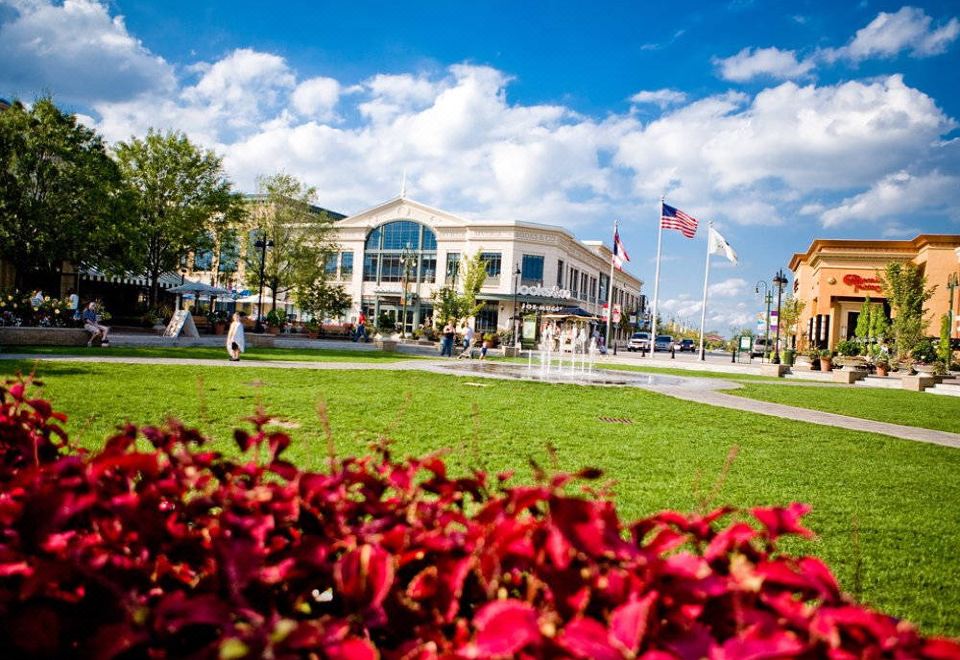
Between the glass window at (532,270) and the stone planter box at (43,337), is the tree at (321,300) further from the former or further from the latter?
the stone planter box at (43,337)

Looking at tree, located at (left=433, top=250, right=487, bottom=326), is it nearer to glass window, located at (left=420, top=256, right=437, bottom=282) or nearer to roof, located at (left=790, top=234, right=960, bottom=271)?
glass window, located at (left=420, top=256, right=437, bottom=282)

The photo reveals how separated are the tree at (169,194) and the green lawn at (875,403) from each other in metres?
29.6

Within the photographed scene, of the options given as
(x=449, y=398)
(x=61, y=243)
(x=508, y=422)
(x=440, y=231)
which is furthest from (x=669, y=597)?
(x=440, y=231)

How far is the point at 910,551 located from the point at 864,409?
1184 cm

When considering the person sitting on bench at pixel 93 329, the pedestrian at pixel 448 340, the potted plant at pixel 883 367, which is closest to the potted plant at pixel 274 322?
the pedestrian at pixel 448 340

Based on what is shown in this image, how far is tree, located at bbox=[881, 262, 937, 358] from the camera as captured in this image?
30.5 meters

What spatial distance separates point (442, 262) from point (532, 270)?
32.1 ft

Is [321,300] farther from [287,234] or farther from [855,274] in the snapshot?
[855,274]

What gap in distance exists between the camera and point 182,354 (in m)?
18.4

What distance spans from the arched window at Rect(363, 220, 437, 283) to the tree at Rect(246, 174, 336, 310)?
1805 cm

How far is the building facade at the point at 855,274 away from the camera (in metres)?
48.2

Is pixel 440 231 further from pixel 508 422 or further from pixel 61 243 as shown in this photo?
pixel 508 422

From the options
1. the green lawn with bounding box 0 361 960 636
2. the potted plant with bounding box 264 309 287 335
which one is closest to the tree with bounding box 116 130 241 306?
the potted plant with bounding box 264 309 287 335

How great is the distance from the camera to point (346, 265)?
68500 millimetres
